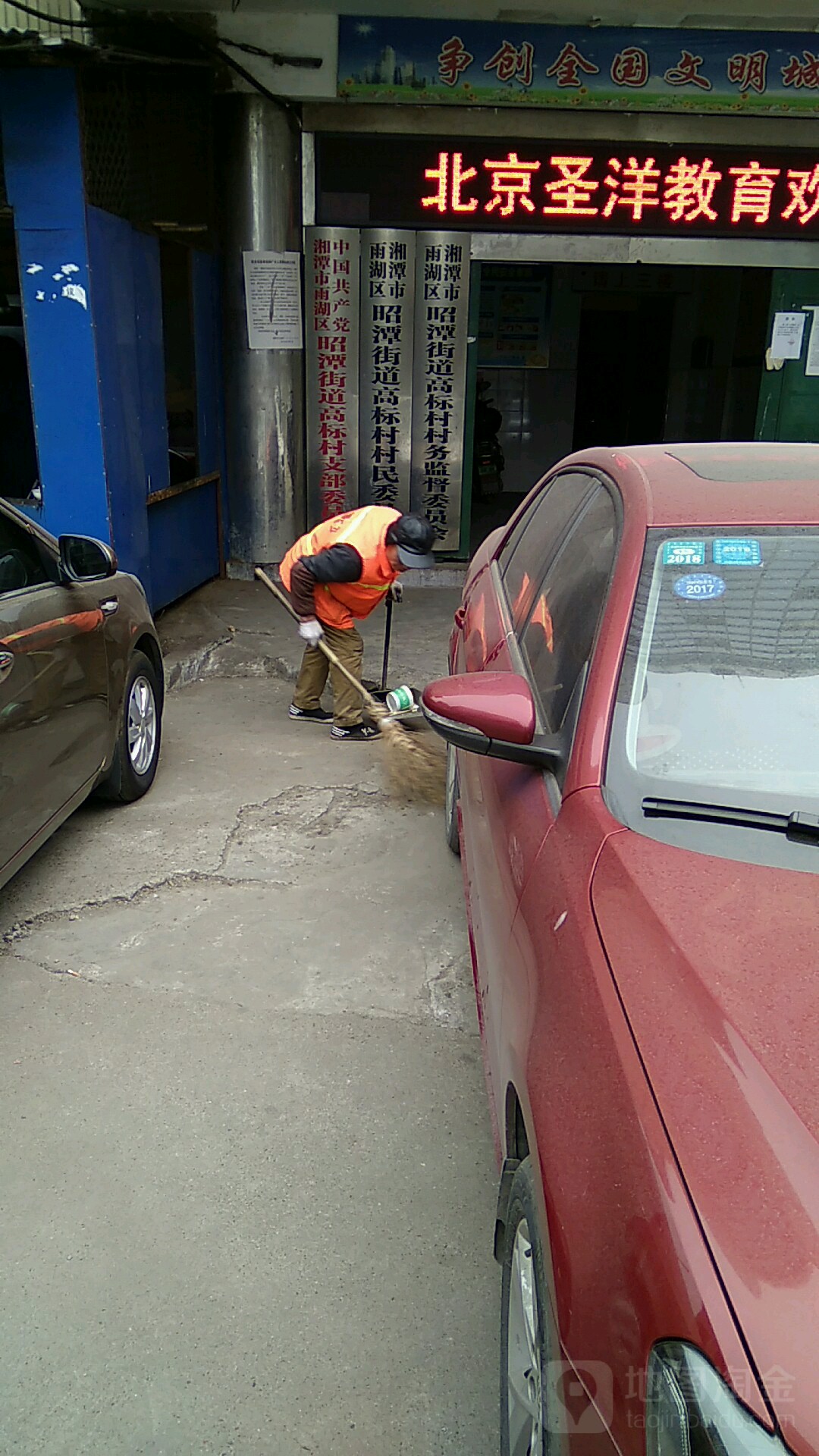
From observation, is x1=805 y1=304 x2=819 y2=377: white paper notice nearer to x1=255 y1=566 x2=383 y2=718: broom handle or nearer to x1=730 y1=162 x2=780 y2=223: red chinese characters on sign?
x1=730 y1=162 x2=780 y2=223: red chinese characters on sign

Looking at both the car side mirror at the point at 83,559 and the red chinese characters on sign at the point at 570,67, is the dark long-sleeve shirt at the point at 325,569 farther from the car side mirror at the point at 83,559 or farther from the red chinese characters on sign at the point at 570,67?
the red chinese characters on sign at the point at 570,67

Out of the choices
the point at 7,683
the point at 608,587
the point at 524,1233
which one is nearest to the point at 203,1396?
the point at 524,1233

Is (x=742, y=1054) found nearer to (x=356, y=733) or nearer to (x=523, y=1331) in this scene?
(x=523, y=1331)

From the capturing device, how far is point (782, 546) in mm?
2016

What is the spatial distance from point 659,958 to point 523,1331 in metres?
0.67

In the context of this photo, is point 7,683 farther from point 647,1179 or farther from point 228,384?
point 228,384

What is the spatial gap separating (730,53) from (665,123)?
0.58 metres

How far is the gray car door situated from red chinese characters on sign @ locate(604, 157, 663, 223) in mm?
5937

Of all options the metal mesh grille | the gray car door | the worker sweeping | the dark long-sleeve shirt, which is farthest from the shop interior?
the gray car door

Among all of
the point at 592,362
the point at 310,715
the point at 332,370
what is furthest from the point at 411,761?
the point at 592,362

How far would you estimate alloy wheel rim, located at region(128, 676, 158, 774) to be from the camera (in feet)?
14.0

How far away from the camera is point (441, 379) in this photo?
816cm

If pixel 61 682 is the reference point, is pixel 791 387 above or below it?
above

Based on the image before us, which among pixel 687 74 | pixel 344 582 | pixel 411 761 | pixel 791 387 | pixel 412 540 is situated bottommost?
pixel 411 761
